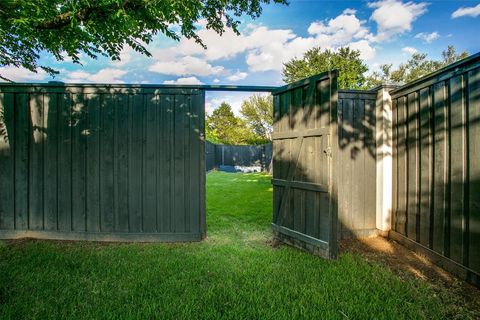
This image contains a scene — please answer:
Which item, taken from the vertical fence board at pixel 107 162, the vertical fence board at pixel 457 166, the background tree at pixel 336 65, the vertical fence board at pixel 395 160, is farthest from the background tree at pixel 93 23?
the background tree at pixel 336 65

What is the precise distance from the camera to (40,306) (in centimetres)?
189

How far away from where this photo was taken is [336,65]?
71.5 feet

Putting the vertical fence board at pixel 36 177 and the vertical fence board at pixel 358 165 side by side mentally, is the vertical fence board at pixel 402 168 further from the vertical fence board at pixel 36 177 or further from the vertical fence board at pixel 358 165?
the vertical fence board at pixel 36 177

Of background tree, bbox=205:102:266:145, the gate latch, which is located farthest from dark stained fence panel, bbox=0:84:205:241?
background tree, bbox=205:102:266:145

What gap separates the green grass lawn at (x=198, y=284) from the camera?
184cm

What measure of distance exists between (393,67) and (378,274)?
34.3 metres

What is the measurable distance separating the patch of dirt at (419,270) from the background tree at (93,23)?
12.3 feet

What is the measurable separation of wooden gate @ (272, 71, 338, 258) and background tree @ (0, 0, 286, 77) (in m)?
1.81

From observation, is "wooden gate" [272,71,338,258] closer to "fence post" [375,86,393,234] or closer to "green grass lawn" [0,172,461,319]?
"green grass lawn" [0,172,461,319]

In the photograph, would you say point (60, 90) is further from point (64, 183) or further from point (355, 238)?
point (355, 238)

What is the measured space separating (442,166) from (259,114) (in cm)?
3012

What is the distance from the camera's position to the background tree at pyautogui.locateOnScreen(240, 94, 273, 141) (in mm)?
30844

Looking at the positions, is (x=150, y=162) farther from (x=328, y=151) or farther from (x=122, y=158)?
(x=328, y=151)

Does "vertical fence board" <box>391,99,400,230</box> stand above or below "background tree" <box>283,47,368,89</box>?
below
